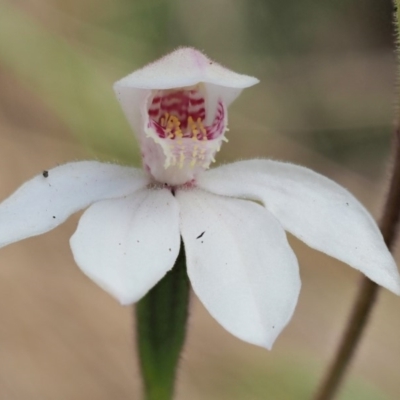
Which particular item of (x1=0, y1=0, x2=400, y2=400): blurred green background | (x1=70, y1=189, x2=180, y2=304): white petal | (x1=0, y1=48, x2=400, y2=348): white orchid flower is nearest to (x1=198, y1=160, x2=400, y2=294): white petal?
(x1=0, y1=48, x2=400, y2=348): white orchid flower

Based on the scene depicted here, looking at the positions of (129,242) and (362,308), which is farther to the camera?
(362,308)

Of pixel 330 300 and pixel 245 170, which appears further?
pixel 330 300

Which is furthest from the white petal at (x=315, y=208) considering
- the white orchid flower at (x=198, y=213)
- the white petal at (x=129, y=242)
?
the white petal at (x=129, y=242)

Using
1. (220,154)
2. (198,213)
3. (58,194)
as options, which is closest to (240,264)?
(198,213)

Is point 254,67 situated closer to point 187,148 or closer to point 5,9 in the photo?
point 5,9

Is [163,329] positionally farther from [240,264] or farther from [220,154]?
[220,154]

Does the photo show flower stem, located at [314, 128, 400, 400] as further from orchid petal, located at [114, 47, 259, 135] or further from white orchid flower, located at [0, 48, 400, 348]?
orchid petal, located at [114, 47, 259, 135]

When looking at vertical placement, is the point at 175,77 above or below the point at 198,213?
above

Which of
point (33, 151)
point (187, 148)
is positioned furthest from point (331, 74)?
point (187, 148)
